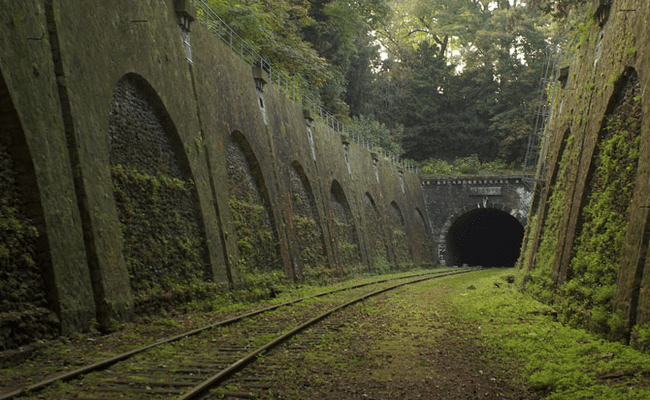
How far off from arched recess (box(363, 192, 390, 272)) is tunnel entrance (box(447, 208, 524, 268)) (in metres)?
11.1

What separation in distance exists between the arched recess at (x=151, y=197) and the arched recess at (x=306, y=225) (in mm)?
7169

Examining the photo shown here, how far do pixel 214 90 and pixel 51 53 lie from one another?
6.91m

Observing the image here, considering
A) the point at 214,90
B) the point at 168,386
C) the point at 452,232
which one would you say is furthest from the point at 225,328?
the point at 452,232

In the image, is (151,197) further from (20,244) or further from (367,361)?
(367,361)

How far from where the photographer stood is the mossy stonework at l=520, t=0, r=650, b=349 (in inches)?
329

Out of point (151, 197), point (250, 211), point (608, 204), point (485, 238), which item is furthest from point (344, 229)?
point (485, 238)

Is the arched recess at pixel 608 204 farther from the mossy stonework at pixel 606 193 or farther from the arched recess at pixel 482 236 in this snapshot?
the arched recess at pixel 482 236

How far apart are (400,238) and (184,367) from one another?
28.7 meters

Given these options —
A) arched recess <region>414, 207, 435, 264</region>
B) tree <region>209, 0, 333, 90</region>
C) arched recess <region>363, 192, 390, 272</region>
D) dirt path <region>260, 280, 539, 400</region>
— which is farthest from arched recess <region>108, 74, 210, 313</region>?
arched recess <region>414, 207, 435, 264</region>

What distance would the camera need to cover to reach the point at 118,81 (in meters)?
11.2

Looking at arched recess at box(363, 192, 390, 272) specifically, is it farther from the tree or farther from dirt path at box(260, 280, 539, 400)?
dirt path at box(260, 280, 539, 400)

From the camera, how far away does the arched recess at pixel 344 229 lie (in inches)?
984

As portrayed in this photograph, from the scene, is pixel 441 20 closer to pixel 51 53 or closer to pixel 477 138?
pixel 477 138

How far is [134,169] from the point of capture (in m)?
11.4
